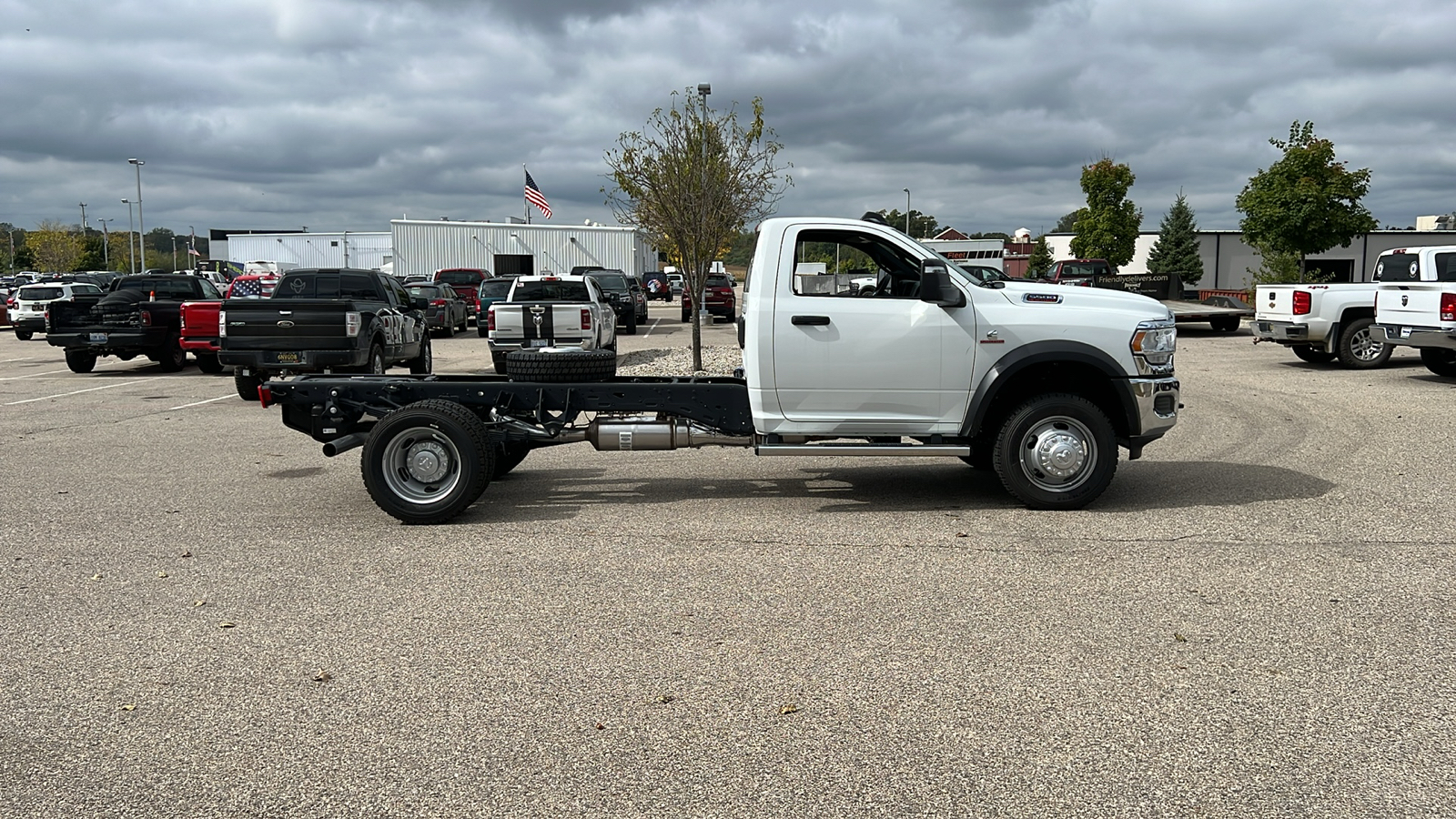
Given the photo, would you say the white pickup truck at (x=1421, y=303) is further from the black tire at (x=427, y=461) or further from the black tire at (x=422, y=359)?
the black tire at (x=422, y=359)

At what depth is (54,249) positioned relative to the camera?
354 feet

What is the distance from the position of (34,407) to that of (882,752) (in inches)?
585

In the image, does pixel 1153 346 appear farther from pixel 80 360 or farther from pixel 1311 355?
pixel 80 360

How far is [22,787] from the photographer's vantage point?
3.88 metres

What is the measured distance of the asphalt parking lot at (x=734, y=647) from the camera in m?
3.88

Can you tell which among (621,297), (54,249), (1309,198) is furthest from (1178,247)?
(54,249)

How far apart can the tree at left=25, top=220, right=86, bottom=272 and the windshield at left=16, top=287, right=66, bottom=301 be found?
79856 mm

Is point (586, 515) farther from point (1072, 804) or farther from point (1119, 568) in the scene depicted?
point (1072, 804)

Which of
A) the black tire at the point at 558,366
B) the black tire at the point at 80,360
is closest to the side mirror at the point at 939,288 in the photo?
the black tire at the point at 558,366

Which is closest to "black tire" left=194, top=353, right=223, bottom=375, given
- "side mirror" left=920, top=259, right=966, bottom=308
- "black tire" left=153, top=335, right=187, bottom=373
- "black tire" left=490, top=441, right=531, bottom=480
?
"black tire" left=153, top=335, right=187, bottom=373

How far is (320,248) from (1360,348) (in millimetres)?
86989

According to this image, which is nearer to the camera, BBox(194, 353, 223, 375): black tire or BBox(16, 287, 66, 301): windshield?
BBox(194, 353, 223, 375): black tire

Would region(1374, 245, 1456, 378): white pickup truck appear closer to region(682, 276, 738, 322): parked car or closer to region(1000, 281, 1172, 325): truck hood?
region(1000, 281, 1172, 325): truck hood

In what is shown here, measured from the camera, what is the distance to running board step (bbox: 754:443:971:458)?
26.0 feet
